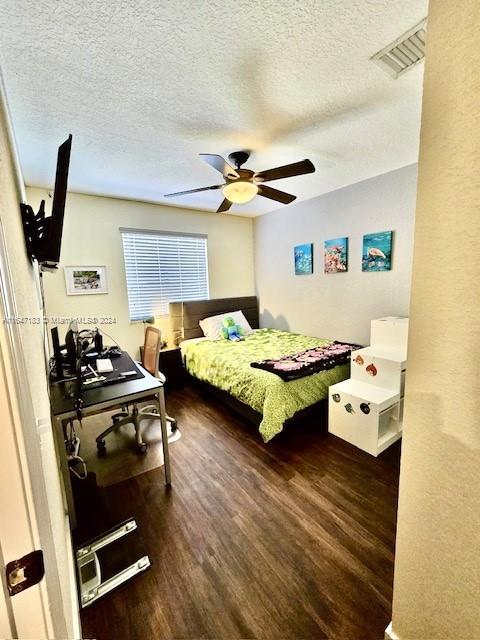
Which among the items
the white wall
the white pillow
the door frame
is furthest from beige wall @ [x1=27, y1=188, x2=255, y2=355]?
the door frame

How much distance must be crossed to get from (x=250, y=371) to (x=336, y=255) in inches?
81.8

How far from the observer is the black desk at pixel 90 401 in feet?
5.06

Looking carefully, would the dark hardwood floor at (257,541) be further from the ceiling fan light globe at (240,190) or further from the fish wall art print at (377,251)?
the ceiling fan light globe at (240,190)

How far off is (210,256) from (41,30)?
3263mm

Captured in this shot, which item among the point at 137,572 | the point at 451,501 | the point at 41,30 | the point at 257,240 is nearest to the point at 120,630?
the point at 137,572

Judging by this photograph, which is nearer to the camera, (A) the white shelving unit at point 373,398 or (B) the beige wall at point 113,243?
(A) the white shelving unit at point 373,398

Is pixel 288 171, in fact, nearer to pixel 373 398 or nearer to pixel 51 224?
pixel 51 224

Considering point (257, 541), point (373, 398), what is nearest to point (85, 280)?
point (257, 541)

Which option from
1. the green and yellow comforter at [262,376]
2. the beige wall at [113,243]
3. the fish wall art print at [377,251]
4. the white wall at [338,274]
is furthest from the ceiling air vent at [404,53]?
the beige wall at [113,243]

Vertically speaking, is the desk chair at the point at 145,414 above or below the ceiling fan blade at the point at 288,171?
below

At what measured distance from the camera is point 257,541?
59.1 inches

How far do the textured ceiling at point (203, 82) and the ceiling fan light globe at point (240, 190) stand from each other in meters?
0.34

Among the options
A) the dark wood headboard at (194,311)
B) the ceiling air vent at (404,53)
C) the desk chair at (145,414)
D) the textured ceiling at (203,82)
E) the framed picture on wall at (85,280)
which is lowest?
the desk chair at (145,414)

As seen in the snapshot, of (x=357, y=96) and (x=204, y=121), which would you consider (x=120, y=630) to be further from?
(x=357, y=96)
